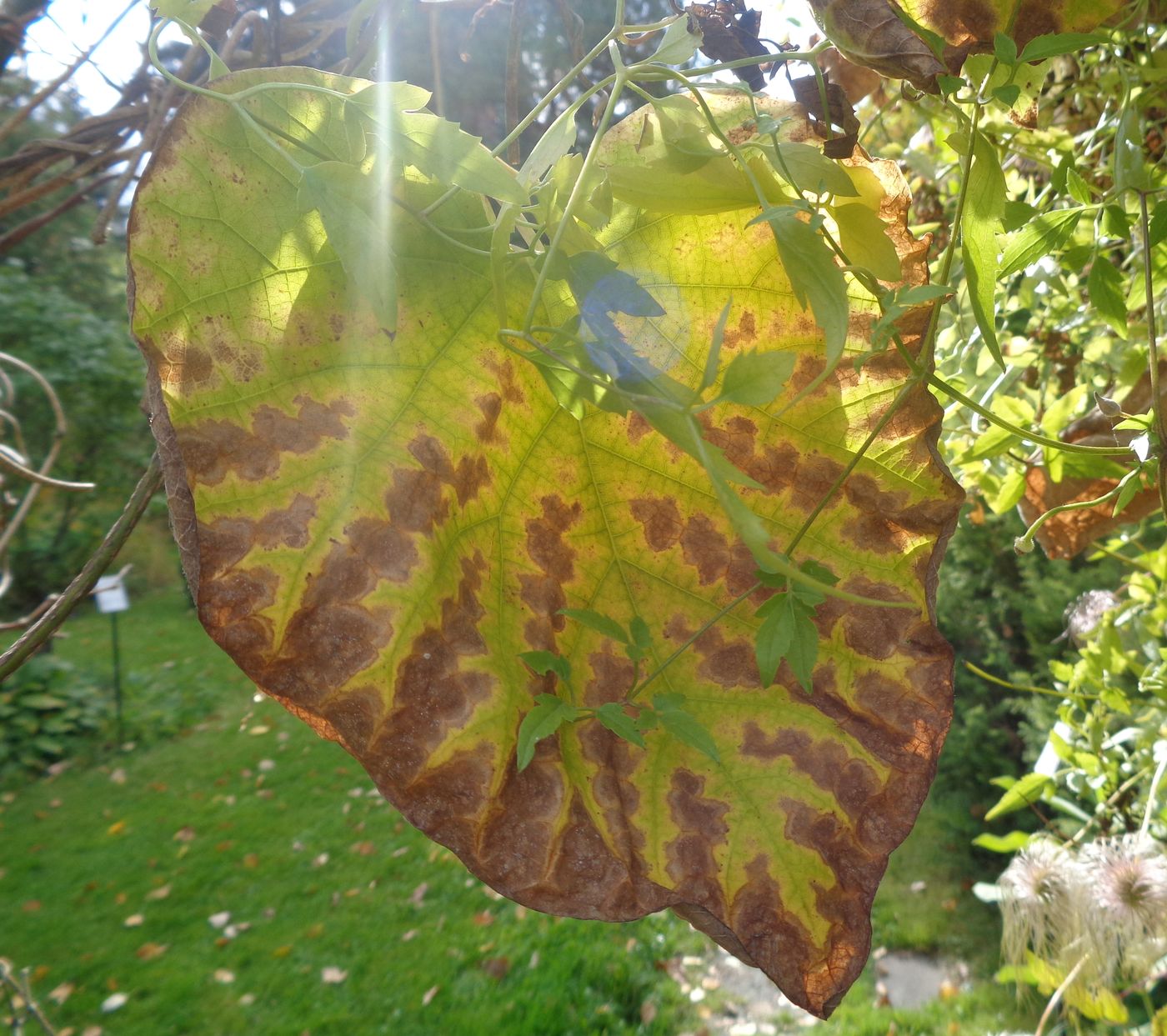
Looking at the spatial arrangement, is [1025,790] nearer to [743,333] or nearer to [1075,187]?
[1075,187]

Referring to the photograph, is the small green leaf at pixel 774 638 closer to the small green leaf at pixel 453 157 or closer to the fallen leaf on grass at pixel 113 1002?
the small green leaf at pixel 453 157

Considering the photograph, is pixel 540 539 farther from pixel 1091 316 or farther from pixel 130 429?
pixel 130 429

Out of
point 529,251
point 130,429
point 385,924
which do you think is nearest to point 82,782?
point 385,924

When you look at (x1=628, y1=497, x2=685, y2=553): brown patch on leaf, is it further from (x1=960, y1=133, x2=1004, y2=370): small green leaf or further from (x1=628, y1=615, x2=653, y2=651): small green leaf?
(x1=960, y1=133, x2=1004, y2=370): small green leaf

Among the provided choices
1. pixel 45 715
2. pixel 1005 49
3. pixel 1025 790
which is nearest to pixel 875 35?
pixel 1005 49

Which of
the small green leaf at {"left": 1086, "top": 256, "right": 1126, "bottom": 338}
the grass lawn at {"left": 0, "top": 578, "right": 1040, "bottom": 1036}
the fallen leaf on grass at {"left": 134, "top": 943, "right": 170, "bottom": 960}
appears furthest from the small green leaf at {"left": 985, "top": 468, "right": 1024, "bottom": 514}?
the fallen leaf on grass at {"left": 134, "top": 943, "right": 170, "bottom": 960}

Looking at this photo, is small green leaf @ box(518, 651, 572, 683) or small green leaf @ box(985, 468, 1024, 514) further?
small green leaf @ box(985, 468, 1024, 514)
